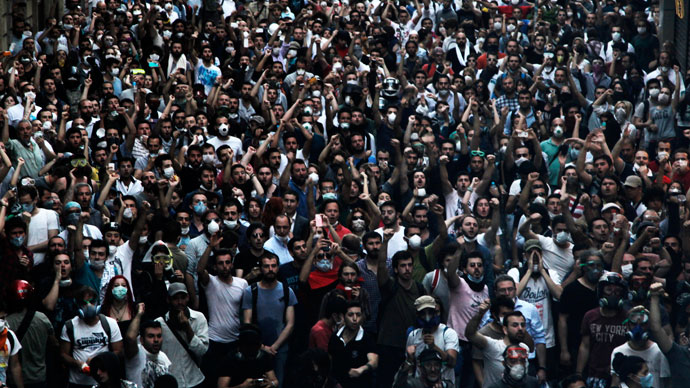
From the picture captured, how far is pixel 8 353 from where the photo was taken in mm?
10531

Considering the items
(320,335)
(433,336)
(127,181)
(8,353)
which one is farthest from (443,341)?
(127,181)

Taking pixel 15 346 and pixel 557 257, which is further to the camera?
pixel 557 257

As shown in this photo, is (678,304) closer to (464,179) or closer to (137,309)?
(464,179)

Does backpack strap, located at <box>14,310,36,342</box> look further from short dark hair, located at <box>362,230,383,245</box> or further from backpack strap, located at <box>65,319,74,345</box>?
short dark hair, located at <box>362,230,383,245</box>

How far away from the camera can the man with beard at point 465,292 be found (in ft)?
39.2

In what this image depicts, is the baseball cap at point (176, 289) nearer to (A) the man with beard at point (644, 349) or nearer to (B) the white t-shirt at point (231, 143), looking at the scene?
(A) the man with beard at point (644, 349)

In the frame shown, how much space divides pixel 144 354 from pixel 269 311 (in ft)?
4.81

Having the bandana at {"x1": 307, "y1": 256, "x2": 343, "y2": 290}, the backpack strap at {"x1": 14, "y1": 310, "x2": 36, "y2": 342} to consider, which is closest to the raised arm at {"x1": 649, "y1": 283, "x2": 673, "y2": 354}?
the bandana at {"x1": 307, "y1": 256, "x2": 343, "y2": 290}

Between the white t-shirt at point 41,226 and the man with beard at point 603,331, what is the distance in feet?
18.4

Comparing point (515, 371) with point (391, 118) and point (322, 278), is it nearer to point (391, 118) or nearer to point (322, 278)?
point (322, 278)

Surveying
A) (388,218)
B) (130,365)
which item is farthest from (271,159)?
(130,365)

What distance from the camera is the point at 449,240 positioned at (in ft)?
41.7

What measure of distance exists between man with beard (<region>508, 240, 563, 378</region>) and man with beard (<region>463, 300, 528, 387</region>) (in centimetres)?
96

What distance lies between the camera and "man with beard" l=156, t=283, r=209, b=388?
11.0 metres
